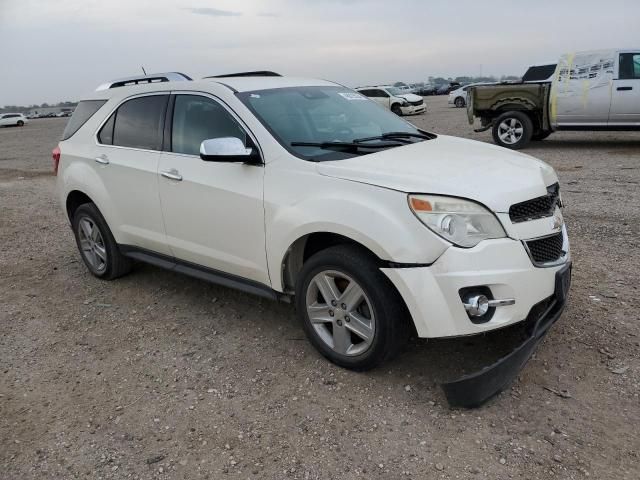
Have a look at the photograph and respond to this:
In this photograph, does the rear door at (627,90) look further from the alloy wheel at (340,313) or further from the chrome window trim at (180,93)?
the alloy wheel at (340,313)

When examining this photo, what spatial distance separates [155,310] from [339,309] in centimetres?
197

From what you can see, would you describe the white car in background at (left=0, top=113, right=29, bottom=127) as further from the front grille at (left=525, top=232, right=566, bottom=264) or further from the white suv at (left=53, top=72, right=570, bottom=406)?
the front grille at (left=525, top=232, right=566, bottom=264)

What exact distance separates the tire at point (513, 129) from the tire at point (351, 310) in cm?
974

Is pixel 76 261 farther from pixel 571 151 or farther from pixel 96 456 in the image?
pixel 571 151

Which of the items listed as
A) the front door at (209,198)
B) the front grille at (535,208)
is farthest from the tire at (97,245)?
the front grille at (535,208)

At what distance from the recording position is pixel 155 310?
181 inches

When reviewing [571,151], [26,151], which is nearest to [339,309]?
[571,151]

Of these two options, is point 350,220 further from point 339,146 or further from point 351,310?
point 339,146

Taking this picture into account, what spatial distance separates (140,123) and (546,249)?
3222mm

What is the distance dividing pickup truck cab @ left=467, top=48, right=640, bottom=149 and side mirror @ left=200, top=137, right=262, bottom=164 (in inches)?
380

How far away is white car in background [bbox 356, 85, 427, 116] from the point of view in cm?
2561

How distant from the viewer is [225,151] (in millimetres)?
3469

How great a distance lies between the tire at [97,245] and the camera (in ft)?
16.4

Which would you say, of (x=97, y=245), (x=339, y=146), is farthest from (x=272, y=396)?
(x=97, y=245)
